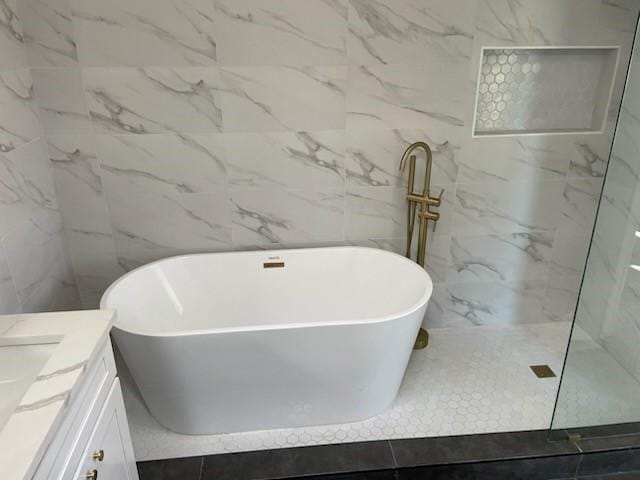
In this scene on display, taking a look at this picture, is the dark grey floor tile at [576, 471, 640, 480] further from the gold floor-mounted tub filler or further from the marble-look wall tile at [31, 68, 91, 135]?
the marble-look wall tile at [31, 68, 91, 135]

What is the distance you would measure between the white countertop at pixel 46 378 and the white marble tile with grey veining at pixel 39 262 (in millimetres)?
656

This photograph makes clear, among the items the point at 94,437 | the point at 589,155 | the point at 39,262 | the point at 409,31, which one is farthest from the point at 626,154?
the point at 39,262

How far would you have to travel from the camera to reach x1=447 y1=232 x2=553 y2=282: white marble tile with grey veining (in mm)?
2654

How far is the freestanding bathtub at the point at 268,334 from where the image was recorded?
1.82 m

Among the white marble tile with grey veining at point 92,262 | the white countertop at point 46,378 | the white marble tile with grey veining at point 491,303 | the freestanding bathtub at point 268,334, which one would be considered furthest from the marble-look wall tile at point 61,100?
the white marble tile with grey veining at point 491,303

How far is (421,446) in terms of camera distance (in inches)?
78.1

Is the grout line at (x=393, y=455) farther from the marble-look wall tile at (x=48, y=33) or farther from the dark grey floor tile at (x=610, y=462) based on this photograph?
the marble-look wall tile at (x=48, y=33)

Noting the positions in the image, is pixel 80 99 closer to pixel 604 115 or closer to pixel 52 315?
pixel 52 315

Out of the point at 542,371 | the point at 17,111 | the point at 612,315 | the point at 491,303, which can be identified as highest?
the point at 17,111

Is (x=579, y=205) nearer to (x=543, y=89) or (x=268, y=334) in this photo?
(x=543, y=89)

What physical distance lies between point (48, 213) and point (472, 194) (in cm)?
208

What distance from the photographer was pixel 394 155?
2.43 m

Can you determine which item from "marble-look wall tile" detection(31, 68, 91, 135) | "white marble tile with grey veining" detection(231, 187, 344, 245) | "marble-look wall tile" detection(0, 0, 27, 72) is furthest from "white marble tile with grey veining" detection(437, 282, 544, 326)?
"marble-look wall tile" detection(0, 0, 27, 72)

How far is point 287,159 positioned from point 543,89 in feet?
4.37
